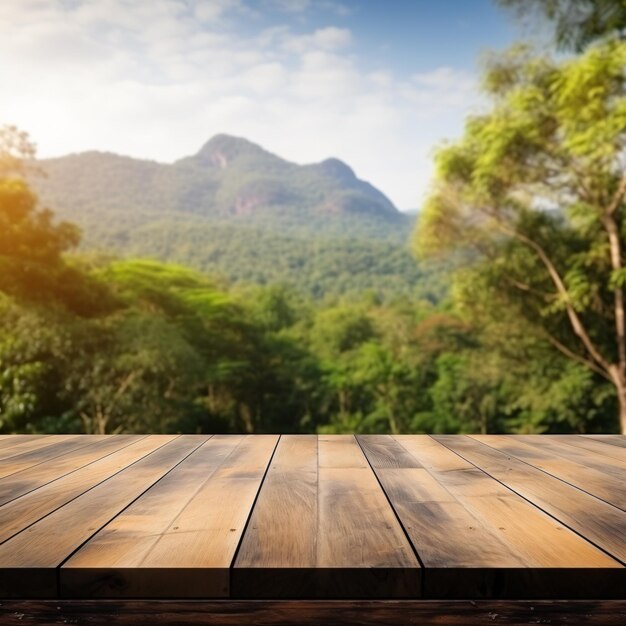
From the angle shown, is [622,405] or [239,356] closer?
[622,405]

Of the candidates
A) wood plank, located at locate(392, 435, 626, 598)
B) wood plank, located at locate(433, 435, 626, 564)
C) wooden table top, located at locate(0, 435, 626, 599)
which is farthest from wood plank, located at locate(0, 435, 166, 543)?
wood plank, located at locate(433, 435, 626, 564)

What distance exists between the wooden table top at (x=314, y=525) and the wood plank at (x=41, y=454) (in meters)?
0.01

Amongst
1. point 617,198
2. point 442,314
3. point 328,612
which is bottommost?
point 328,612

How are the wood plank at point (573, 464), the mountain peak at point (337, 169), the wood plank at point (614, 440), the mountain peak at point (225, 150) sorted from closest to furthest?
the wood plank at point (573, 464) → the wood plank at point (614, 440) → the mountain peak at point (225, 150) → the mountain peak at point (337, 169)

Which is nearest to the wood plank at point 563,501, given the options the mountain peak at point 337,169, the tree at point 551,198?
the tree at point 551,198

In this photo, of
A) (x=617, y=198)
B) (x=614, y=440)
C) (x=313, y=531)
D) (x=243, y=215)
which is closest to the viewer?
(x=313, y=531)

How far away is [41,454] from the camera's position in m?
1.67

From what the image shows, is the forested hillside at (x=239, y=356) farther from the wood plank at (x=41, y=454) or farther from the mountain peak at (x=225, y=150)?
the mountain peak at (x=225, y=150)

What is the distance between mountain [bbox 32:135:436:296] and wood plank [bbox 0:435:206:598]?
14.2 metres

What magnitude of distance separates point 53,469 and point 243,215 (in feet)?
88.1

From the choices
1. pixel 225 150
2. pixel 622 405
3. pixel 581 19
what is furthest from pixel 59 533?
pixel 225 150

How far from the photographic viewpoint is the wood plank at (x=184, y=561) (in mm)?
752

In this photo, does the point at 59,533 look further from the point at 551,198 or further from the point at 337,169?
the point at 337,169

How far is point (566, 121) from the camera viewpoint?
7648mm
